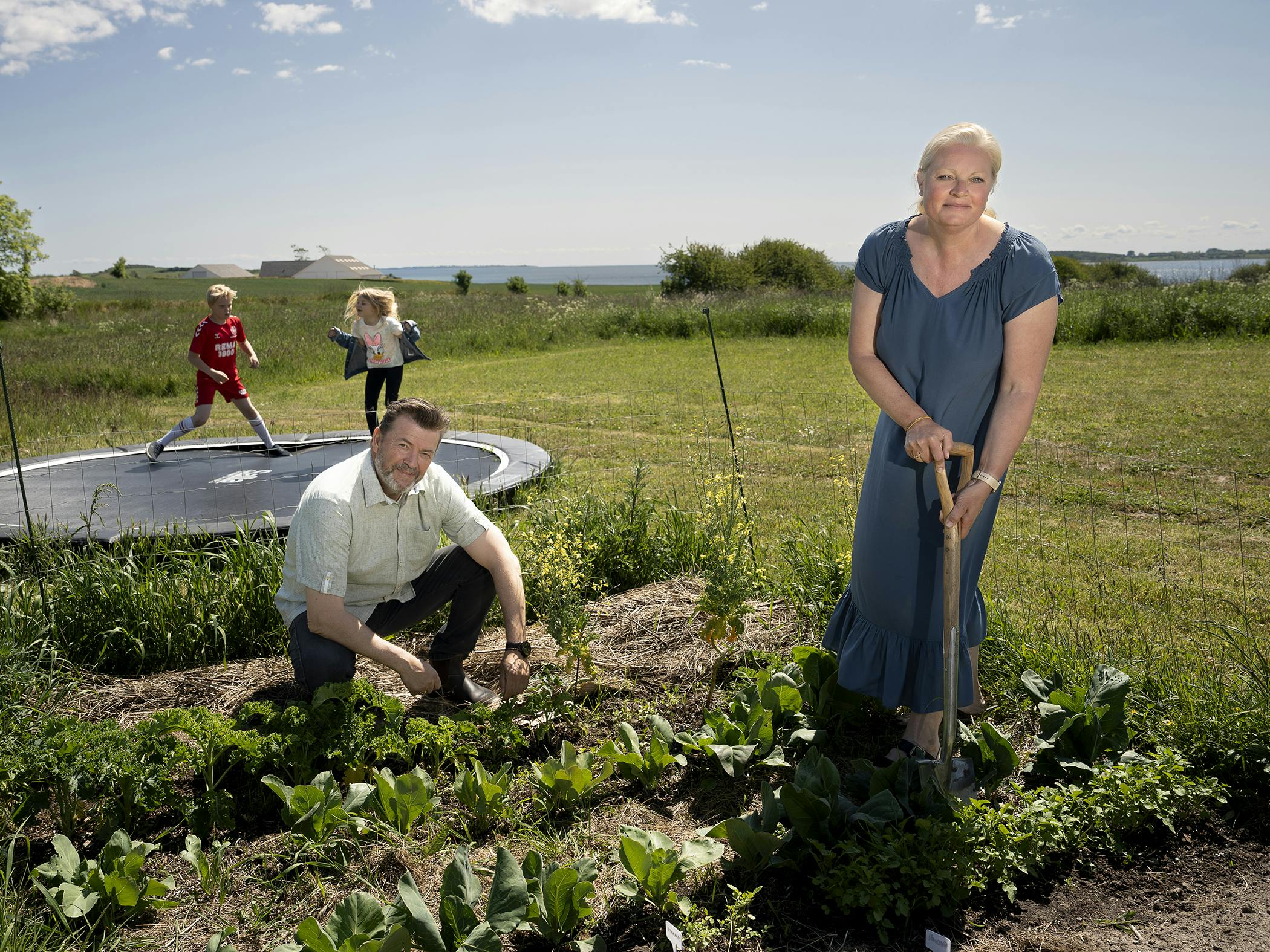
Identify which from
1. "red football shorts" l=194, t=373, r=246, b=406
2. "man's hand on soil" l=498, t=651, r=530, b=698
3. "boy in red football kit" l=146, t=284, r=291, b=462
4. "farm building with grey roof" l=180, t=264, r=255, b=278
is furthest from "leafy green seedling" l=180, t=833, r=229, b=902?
"farm building with grey roof" l=180, t=264, r=255, b=278

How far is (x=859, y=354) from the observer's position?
2.55 metres

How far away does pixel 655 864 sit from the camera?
206 cm

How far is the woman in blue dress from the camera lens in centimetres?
231

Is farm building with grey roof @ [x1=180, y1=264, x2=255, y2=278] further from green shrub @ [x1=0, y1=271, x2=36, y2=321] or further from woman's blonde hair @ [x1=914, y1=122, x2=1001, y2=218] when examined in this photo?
woman's blonde hair @ [x1=914, y1=122, x2=1001, y2=218]

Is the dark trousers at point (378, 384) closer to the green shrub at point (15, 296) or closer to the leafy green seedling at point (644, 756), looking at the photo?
the leafy green seedling at point (644, 756)

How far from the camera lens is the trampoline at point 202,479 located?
5133mm

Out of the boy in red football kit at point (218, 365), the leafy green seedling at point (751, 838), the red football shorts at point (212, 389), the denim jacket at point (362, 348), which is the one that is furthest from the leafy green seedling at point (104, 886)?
the red football shorts at point (212, 389)

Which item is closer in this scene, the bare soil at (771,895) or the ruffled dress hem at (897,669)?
the bare soil at (771,895)

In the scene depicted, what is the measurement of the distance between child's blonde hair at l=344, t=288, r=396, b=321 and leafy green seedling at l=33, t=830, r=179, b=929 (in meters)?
6.10

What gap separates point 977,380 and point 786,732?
47.6 inches

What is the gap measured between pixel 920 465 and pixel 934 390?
0.70 feet

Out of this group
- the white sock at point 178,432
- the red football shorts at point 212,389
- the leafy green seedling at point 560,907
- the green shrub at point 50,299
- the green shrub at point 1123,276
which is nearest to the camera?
the leafy green seedling at point 560,907

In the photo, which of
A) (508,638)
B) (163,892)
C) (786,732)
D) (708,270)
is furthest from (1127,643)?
(708,270)

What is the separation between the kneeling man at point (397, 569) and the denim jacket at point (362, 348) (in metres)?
4.69
